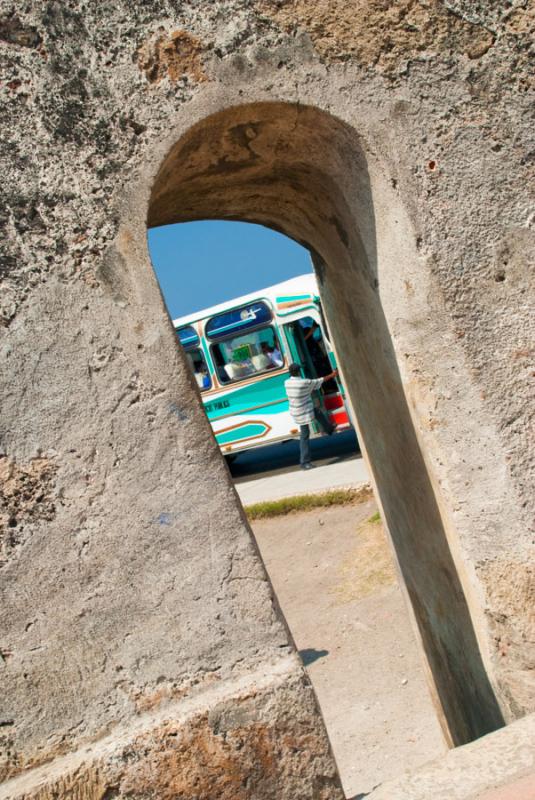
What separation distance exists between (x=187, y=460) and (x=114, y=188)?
0.86 metres

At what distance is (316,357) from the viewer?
38.8ft

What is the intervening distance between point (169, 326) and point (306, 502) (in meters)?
7.19

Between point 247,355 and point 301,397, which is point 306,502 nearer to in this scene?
point 301,397

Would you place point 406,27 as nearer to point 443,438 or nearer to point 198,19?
point 198,19

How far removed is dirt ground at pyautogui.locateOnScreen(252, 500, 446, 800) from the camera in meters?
4.23

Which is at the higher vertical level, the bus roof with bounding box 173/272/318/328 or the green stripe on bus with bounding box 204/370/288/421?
the bus roof with bounding box 173/272/318/328

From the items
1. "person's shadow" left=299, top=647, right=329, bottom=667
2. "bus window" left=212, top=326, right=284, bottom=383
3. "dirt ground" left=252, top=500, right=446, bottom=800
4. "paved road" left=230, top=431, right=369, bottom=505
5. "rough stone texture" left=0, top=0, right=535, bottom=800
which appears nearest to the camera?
"rough stone texture" left=0, top=0, right=535, bottom=800

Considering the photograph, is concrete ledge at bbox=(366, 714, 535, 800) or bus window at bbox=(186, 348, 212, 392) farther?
bus window at bbox=(186, 348, 212, 392)

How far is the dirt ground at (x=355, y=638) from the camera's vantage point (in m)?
4.23

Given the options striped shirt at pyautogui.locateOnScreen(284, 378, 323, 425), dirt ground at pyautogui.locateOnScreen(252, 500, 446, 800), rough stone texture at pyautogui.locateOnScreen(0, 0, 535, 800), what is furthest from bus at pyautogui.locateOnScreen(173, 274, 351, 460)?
rough stone texture at pyautogui.locateOnScreen(0, 0, 535, 800)

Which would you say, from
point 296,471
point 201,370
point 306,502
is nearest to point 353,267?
point 306,502

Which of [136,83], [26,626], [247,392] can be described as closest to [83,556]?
[26,626]

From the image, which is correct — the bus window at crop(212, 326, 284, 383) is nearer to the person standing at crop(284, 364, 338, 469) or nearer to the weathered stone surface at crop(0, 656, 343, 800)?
the person standing at crop(284, 364, 338, 469)

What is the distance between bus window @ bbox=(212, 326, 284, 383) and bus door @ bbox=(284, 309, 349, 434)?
0.31 m
